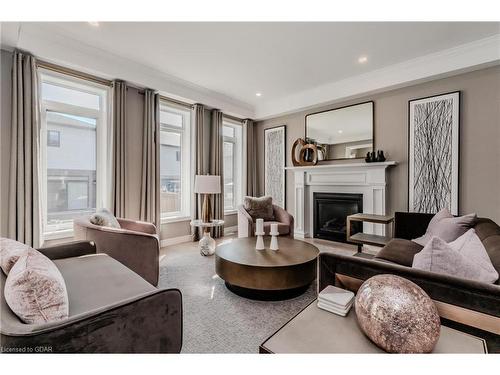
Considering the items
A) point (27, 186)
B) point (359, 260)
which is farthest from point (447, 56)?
point (27, 186)

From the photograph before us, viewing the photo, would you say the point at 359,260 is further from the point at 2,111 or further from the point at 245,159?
the point at 245,159

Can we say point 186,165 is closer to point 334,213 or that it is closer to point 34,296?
point 334,213

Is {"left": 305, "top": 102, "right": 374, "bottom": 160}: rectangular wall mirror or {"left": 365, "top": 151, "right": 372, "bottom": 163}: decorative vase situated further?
{"left": 305, "top": 102, "right": 374, "bottom": 160}: rectangular wall mirror

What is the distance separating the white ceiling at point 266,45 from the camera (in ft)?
8.43

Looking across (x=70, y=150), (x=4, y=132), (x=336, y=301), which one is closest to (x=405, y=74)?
(x=336, y=301)

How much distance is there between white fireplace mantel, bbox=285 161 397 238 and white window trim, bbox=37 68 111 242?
3201 mm

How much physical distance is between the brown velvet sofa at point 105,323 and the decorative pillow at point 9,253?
0.05 metres

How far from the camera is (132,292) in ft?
4.67

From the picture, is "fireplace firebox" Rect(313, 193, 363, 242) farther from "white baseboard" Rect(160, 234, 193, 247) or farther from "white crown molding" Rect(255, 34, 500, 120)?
"white baseboard" Rect(160, 234, 193, 247)

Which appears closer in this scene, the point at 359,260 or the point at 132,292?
the point at 359,260

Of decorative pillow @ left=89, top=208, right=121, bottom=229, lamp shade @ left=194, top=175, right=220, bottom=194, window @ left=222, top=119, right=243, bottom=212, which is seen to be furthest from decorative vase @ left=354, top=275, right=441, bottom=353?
window @ left=222, top=119, right=243, bottom=212

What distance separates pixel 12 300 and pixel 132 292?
57 cm

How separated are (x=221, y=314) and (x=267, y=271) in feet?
1.65

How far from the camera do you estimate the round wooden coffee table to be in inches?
81.9
